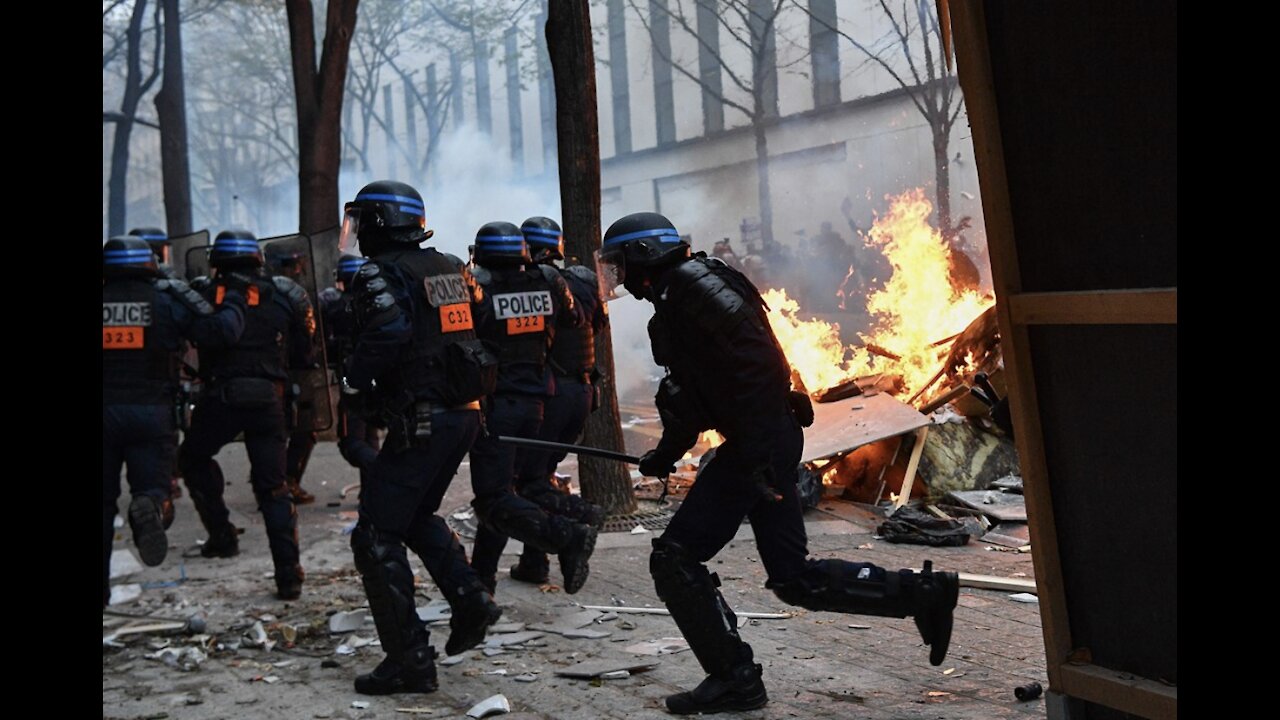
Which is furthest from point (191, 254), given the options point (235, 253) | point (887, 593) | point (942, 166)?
point (942, 166)

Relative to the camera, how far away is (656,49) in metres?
27.6

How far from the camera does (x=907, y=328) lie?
39.2ft

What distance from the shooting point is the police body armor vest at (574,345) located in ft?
24.4

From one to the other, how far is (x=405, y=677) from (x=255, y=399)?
9.22 feet

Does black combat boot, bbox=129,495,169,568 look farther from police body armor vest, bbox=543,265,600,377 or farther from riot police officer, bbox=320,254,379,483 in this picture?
riot police officer, bbox=320,254,379,483

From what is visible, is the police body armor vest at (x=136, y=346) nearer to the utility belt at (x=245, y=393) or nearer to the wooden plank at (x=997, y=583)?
the utility belt at (x=245, y=393)

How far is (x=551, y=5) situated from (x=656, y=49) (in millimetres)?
19271

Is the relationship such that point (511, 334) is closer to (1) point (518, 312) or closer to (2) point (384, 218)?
(1) point (518, 312)

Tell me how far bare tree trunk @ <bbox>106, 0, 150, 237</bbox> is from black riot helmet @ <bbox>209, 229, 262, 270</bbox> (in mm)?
17519

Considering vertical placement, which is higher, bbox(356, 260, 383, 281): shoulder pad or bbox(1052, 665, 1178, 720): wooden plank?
bbox(356, 260, 383, 281): shoulder pad

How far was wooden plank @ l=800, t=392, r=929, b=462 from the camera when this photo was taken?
8977mm

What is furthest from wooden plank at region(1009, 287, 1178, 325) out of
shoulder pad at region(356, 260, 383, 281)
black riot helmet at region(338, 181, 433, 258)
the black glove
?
black riot helmet at region(338, 181, 433, 258)

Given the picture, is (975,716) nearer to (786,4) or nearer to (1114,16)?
(1114,16)

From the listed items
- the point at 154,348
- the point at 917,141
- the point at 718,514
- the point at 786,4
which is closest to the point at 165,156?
the point at 786,4
